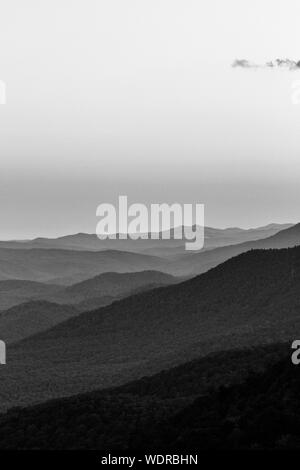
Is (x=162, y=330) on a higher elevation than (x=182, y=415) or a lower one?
higher

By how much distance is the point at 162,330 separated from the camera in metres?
98.6

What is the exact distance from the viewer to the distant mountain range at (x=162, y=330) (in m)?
74.7

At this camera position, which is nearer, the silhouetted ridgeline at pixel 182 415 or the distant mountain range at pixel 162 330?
the silhouetted ridgeline at pixel 182 415

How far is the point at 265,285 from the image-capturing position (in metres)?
106

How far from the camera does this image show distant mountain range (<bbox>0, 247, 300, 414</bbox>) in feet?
245

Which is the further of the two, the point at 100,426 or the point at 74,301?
the point at 74,301

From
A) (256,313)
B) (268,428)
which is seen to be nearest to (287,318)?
(256,313)

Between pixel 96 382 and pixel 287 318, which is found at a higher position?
pixel 287 318

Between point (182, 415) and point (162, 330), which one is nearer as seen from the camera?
point (182, 415)

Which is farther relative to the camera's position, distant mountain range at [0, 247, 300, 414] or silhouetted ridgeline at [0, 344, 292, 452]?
distant mountain range at [0, 247, 300, 414]
